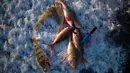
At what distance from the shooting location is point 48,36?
5.51m

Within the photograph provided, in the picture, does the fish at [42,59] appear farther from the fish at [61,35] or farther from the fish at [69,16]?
the fish at [69,16]

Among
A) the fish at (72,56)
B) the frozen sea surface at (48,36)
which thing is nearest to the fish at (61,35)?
the frozen sea surface at (48,36)

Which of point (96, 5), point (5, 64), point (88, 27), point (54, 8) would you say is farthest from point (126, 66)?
point (5, 64)

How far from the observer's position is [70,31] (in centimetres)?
536

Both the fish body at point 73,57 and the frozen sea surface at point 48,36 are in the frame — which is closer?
the fish body at point 73,57

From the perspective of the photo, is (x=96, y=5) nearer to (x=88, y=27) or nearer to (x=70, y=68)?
(x=88, y=27)

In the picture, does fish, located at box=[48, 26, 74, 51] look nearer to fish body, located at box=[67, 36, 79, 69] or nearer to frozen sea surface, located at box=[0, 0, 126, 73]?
frozen sea surface, located at box=[0, 0, 126, 73]

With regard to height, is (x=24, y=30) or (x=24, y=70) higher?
(x=24, y=30)

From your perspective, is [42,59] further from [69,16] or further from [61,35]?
[69,16]

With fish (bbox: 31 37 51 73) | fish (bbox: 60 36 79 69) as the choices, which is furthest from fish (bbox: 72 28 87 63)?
fish (bbox: 31 37 51 73)

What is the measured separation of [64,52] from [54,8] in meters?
1.08

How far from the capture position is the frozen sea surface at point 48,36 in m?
5.28

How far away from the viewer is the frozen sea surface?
5.28 metres

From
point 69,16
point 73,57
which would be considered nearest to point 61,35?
point 69,16
